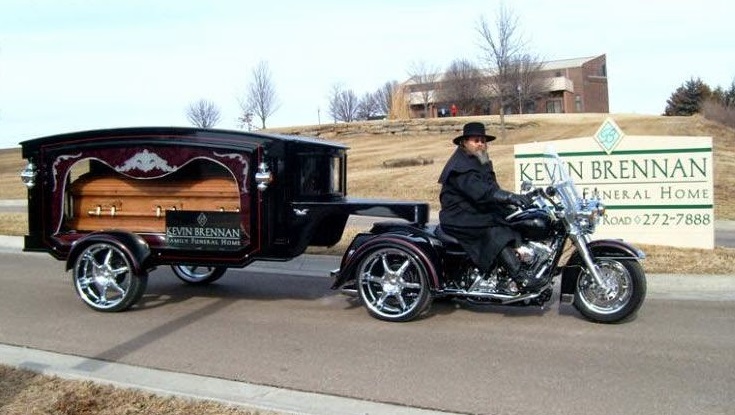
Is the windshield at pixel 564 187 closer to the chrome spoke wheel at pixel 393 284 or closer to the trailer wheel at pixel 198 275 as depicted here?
the chrome spoke wheel at pixel 393 284

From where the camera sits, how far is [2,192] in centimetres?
2756

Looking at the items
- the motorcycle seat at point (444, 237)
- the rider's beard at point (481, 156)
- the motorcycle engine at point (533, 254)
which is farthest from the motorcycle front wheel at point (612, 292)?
the rider's beard at point (481, 156)

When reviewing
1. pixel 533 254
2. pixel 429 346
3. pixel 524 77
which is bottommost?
pixel 429 346

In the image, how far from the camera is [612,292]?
6645 mm

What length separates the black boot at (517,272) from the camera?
6.58 metres

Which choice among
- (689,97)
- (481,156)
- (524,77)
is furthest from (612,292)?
(689,97)

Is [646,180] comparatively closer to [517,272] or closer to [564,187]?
→ [564,187]

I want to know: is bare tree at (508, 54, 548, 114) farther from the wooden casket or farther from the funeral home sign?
the wooden casket

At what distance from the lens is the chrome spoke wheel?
6.87 metres

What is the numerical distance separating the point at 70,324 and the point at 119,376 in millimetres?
2129

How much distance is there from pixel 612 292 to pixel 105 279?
201 inches

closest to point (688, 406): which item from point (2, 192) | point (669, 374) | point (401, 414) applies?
point (669, 374)

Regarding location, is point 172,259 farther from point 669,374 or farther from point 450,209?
point 669,374

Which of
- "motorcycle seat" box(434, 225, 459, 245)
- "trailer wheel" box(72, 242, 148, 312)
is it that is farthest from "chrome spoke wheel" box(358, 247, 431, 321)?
"trailer wheel" box(72, 242, 148, 312)
